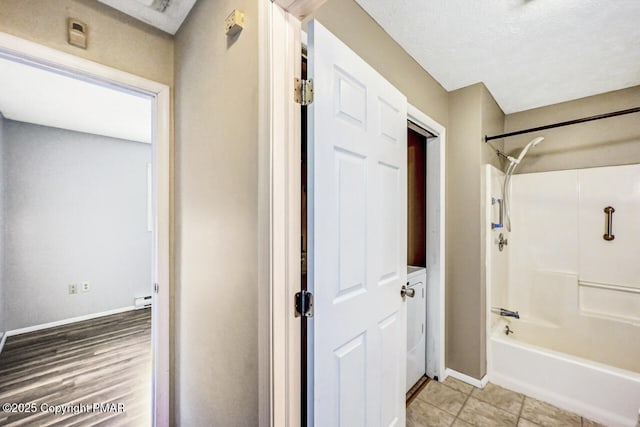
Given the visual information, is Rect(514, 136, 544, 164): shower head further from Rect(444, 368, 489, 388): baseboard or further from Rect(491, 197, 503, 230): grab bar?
Rect(444, 368, 489, 388): baseboard

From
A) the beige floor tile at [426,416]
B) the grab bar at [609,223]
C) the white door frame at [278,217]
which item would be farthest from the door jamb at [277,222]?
the grab bar at [609,223]

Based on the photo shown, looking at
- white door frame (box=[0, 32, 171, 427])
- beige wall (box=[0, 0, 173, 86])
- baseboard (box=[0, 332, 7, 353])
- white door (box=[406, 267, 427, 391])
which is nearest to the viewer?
beige wall (box=[0, 0, 173, 86])

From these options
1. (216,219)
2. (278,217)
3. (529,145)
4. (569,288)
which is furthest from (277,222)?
(569,288)

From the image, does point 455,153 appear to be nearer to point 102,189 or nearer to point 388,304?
point 388,304

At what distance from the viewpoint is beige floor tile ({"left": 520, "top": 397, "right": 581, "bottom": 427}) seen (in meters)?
1.69

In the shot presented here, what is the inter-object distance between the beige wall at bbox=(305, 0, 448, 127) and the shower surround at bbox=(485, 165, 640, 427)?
0.74m

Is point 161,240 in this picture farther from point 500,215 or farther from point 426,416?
point 500,215

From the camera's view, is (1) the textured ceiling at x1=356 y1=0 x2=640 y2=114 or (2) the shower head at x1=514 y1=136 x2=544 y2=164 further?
(2) the shower head at x1=514 y1=136 x2=544 y2=164

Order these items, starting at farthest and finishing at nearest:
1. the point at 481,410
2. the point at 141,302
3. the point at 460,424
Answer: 1. the point at 141,302
2. the point at 481,410
3. the point at 460,424

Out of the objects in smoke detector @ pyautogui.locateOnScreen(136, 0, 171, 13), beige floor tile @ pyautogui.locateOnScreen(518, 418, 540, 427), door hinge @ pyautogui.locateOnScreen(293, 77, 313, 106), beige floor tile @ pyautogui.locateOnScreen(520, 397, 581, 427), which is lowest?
beige floor tile @ pyautogui.locateOnScreen(520, 397, 581, 427)

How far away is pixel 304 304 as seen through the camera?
903 mm

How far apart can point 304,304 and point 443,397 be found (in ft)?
A: 5.73

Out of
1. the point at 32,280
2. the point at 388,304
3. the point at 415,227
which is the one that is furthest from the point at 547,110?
the point at 32,280

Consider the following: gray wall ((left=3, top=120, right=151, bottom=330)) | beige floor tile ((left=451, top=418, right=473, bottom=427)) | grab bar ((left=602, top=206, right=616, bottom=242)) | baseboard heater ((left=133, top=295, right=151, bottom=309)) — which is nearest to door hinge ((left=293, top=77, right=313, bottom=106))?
beige floor tile ((left=451, top=418, right=473, bottom=427))
